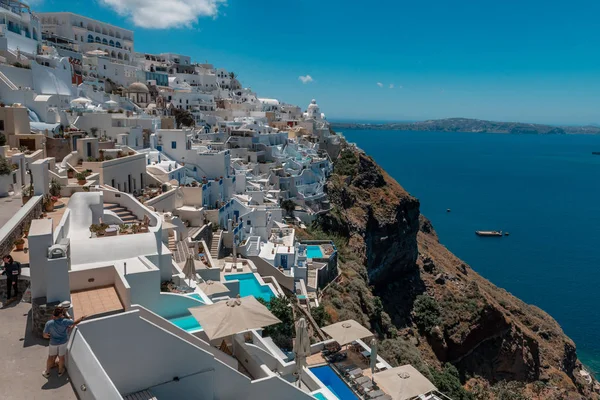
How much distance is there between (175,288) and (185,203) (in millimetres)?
15060

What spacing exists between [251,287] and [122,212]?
7.46 meters

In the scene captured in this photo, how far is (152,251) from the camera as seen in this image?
52.3ft

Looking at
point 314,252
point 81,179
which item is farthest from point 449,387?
point 81,179

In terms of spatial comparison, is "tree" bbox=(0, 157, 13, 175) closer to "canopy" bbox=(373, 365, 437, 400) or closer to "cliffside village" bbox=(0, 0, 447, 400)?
"cliffside village" bbox=(0, 0, 447, 400)

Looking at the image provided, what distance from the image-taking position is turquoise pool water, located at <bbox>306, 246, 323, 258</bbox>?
3599cm

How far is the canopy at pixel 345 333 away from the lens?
1922 centimetres

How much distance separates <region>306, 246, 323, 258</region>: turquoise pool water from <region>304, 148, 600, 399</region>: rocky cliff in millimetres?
2570

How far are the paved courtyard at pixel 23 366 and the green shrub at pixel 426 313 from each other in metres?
40.0

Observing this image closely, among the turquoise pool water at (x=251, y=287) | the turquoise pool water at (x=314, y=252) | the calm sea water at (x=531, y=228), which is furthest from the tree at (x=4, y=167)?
the calm sea water at (x=531, y=228)

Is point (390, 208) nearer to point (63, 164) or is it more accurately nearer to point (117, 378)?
point (63, 164)

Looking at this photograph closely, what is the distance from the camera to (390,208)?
2432 inches

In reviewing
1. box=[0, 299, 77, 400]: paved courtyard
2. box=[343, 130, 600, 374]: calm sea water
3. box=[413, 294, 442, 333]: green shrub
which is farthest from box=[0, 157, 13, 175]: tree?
box=[343, 130, 600, 374]: calm sea water

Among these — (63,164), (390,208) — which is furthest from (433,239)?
(63,164)

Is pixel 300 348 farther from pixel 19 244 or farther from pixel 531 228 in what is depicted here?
pixel 531 228
